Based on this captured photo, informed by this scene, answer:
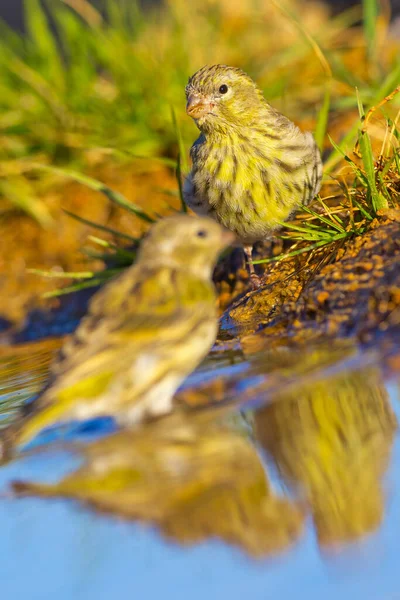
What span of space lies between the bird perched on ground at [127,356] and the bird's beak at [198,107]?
6.22ft

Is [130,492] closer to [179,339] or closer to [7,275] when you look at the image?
[179,339]

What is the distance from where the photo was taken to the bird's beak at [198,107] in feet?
15.7

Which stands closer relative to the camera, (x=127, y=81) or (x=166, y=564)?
(x=166, y=564)

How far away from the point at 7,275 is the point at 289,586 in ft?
18.6

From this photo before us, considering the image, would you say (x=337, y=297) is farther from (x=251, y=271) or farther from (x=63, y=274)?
(x=63, y=274)

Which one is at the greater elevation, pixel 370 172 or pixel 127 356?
pixel 370 172

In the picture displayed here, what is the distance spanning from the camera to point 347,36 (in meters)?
8.10

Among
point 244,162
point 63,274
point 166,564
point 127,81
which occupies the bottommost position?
point 166,564

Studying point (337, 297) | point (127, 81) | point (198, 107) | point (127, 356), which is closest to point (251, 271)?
point (198, 107)

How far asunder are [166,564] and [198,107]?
10.6 ft

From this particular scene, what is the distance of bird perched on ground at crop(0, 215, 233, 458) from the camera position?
2798 millimetres

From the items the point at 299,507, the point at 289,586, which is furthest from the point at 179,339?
the point at 289,586

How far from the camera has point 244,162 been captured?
4602 mm

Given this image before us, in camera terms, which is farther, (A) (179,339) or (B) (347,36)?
(B) (347,36)
